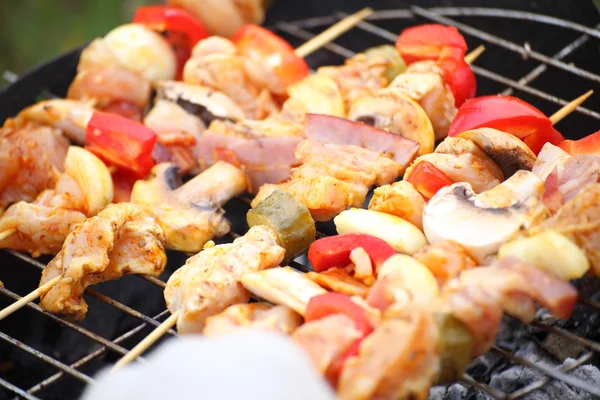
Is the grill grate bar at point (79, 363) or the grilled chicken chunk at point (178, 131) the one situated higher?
the grilled chicken chunk at point (178, 131)

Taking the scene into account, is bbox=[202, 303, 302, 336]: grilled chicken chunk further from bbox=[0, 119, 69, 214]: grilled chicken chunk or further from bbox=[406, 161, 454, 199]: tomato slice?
bbox=[0, 119, 69, 214]: grilled chicken chunk

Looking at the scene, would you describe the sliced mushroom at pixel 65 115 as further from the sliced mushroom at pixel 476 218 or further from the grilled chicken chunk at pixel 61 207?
the sliced mushroom at pixel 476 218

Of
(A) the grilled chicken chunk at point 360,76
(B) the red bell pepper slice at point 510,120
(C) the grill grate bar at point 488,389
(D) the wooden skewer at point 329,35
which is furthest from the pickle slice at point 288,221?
(D) the wooden skewer at point 329,35

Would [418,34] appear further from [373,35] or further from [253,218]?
[253,218]

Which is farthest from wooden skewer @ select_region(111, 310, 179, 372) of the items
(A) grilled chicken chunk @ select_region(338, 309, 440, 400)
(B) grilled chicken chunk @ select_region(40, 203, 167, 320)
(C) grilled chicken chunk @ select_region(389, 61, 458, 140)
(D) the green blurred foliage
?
(D) the green blurred foliage

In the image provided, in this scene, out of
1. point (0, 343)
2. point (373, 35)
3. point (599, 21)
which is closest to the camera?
point (0, 343)

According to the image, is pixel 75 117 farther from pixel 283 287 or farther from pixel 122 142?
pixel 283 287

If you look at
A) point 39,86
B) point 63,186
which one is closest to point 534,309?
point 63,186
